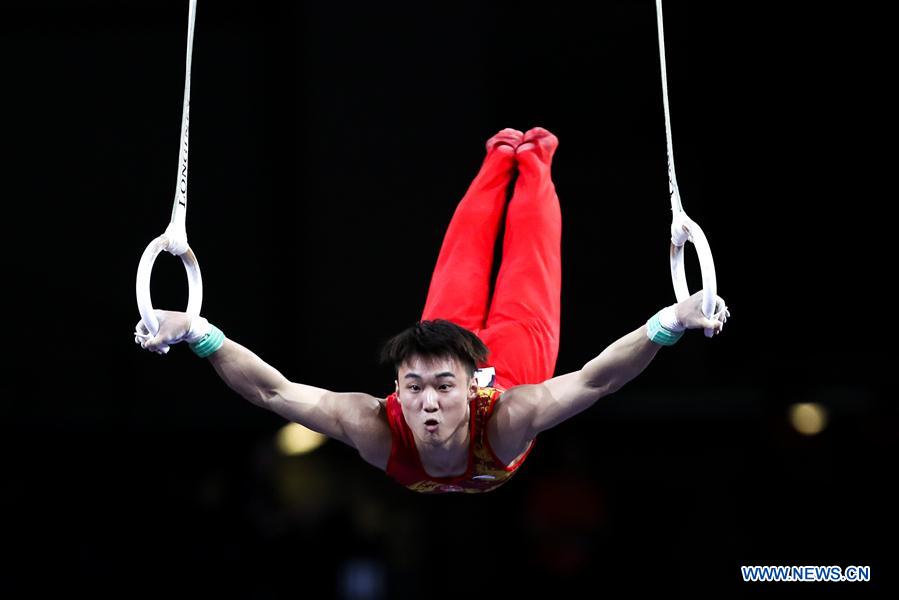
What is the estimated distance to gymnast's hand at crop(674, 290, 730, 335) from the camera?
307 cm

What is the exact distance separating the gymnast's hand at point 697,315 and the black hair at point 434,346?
2.34ft

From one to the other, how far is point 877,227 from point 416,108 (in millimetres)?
2839

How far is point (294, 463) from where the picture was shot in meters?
6.98

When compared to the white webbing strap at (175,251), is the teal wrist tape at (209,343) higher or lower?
lower

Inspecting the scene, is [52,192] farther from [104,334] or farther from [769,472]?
[769,472]

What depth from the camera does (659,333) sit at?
125 inches

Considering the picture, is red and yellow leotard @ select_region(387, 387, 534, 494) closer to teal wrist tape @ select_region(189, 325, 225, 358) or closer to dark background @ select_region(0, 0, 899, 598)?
teal wrist tape @ select_region(189, 325, 225, 358)

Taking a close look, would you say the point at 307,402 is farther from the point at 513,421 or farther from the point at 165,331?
the point at 513,421

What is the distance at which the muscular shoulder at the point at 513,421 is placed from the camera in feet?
11.4

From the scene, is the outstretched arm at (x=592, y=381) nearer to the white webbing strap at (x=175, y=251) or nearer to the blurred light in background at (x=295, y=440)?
the white webbing strap at (x=175, y=251)

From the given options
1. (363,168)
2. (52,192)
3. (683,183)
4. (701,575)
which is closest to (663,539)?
(701,575)

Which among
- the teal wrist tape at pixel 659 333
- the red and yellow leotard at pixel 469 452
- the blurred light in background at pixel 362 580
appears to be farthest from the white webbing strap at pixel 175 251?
the blurred light in background at pixel 362 580

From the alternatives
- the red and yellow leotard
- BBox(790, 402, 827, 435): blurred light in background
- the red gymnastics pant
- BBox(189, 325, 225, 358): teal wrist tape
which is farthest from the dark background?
BBox(189, 325, 225, 358): teal wrist tape

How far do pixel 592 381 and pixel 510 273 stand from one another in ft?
3.37
